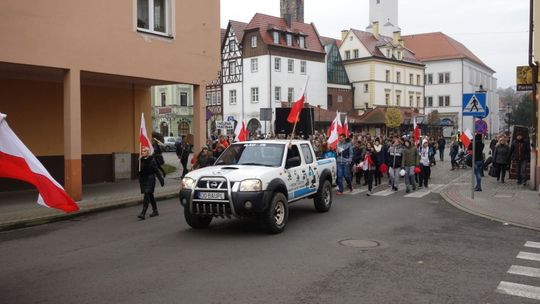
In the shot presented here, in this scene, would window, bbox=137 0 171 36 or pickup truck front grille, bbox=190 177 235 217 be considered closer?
pickup truck front grille, bbox=190 177 235 217

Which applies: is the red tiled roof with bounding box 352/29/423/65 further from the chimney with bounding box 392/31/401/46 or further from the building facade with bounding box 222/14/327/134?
the building facade with bounding box 222/14/327/134

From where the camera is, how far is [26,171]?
568 centimetres

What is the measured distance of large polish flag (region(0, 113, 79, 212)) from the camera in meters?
5.63

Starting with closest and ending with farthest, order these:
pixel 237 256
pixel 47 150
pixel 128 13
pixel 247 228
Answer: pixel 237 256
pixel 247 228
pixel 128 13
pixel 47 150

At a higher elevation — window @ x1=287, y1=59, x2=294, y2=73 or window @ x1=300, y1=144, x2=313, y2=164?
window @ x1=287, y1=59, x2=294, y2=73

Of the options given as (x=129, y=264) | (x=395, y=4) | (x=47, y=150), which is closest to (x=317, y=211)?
(x=129, y=264)

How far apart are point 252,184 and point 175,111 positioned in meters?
59.6

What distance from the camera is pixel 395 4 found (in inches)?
3620

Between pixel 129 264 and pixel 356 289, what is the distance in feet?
11.0

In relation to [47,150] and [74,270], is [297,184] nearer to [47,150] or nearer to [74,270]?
[74,270]

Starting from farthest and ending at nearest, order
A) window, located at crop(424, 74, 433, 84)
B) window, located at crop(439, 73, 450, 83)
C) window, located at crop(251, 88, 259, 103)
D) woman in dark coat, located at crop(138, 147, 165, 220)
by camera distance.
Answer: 1. window, located at crop(424, 74, 433, 84)
2. window, located at crop(439, 73, 450, 83)
3. window, located at crop(251, 88, 259, 103)
4. woman in dark coat, located at crop(138, 147, 165, 220)

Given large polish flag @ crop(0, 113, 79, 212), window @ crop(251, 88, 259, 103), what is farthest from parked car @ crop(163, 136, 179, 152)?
large polish flag @ crop(0, 113, 79, 212)

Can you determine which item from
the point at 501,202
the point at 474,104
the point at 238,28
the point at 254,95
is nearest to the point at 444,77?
the point at 238,28

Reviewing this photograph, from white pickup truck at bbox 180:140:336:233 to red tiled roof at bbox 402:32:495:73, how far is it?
281 feet
